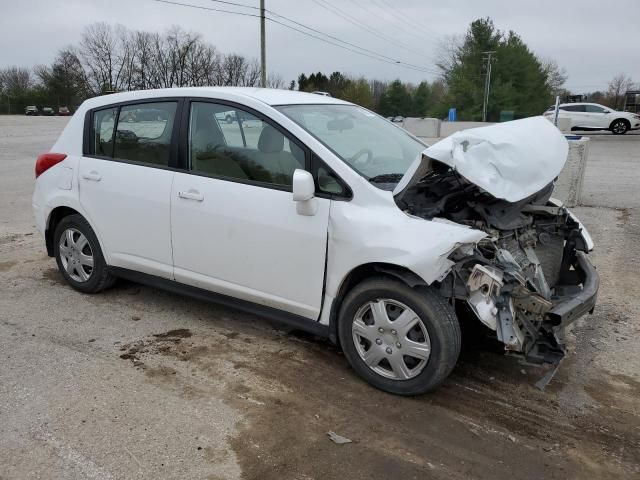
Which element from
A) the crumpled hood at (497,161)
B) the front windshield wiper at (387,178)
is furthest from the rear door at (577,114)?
the front windshield wiper at (387,178)

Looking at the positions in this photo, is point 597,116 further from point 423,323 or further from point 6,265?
point 423,323

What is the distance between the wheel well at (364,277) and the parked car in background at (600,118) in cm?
3108

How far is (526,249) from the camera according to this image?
3.64m

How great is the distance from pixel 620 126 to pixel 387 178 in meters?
32.7

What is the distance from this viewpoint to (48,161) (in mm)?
4898

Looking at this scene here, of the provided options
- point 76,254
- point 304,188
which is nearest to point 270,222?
point 304,188

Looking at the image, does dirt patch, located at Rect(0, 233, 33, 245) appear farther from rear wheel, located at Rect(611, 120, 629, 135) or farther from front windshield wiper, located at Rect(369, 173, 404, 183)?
rear wheel, located at Rect(611, 120, 629, 135)

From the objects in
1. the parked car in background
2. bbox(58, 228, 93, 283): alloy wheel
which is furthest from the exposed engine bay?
the parked car in background

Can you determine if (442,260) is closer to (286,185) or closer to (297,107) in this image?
(286,185)

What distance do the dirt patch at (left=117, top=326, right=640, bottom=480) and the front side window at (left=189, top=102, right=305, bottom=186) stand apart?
4.10 ft

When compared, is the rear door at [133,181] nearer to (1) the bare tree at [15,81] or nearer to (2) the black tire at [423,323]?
(2) the black tire at [423,323]

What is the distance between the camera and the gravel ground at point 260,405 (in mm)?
2762

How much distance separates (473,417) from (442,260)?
943 mm

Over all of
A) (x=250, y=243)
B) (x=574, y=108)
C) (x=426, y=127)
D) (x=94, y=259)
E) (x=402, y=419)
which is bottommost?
(x=402, y=419)
